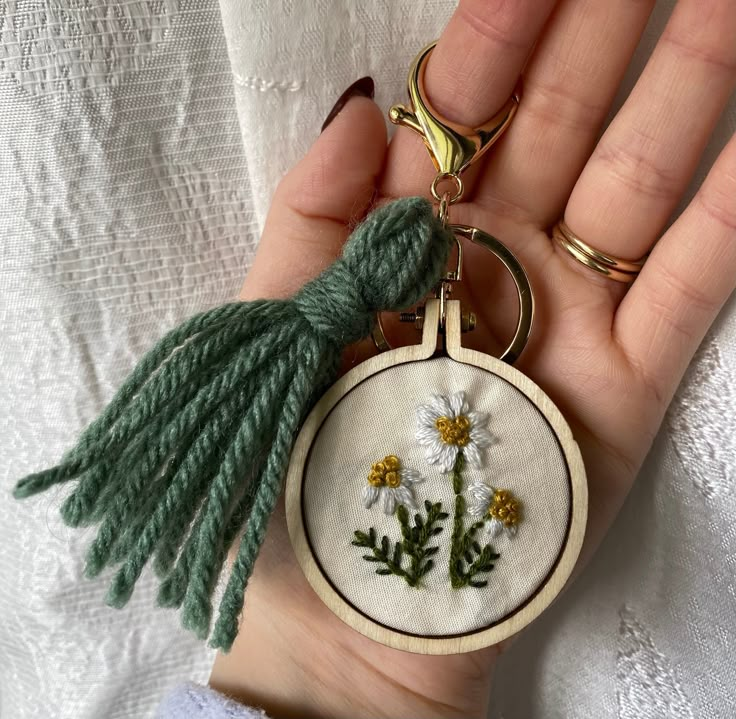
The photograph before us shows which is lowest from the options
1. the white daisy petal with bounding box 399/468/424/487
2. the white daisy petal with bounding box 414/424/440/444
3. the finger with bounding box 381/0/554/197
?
the white daisy petal with bounding box 399/468/424/487

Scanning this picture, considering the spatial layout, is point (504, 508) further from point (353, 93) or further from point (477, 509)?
point (353, 93)

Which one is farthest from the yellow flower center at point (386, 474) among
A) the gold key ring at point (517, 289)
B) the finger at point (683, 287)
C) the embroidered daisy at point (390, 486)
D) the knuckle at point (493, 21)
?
the knuckle at point (493, 21)

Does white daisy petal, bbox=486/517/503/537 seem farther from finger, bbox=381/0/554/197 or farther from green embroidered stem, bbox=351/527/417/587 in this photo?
finger, bbox=381/0/554/197

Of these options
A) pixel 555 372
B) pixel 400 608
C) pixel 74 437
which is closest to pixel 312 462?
pixel 400 608

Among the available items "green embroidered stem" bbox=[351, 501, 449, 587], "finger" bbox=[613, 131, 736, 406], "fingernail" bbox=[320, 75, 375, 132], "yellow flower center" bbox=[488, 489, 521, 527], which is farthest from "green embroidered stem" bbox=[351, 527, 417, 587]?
"fingernail" bbox=[320, 75, 375, 132]

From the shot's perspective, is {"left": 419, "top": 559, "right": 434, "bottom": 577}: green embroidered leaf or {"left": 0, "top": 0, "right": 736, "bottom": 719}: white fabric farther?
{"left": 0, "top": 0, "right": 736, "bottom": 719}: white fabric

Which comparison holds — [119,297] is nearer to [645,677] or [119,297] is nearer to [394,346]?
[394,346]

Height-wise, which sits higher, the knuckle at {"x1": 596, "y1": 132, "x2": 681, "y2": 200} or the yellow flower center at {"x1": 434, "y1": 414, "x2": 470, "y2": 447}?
the knuckle at {"x1": 596, "y1": 132, "x2": 681, "y2": 200}

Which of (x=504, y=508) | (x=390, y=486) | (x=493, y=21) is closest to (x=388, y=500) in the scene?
(x=390, y=486)
